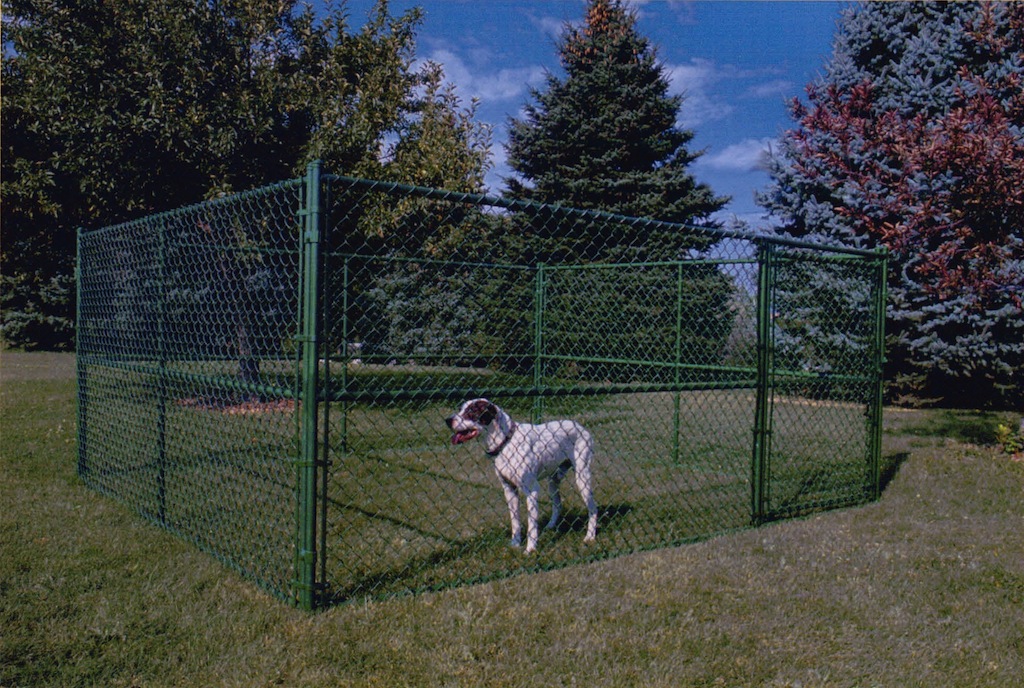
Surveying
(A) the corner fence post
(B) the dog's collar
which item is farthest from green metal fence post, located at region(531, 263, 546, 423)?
(A) the corner fence post

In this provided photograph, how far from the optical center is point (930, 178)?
7.93m

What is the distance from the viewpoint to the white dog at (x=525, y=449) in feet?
13.1

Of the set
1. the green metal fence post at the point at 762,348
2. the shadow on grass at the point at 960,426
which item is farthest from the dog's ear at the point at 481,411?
the shadow on grass at the point at 960,426

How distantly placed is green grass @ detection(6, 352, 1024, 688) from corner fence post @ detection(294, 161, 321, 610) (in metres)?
0.19

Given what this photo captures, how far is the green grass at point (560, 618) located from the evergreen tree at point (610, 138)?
10930 millimetres

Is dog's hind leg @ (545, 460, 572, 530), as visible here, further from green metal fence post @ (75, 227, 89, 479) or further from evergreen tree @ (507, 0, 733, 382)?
evergreen tree @ (507, 0, 733, 382)

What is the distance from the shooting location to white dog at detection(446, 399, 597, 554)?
13.1 ft

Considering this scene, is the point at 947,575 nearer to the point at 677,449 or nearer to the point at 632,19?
the point at 677,449

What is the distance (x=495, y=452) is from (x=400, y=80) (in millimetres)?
6849

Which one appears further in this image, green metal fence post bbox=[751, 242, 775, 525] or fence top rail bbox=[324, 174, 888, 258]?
green metal fence post bbox=[751, 242, 775, 525]

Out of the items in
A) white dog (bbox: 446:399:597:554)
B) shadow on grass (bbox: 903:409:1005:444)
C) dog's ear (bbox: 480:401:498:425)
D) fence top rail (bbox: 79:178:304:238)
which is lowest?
shadow on grass (bbox: 903:409:1005:444)

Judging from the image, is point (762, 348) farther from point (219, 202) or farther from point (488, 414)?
point (219, 202)

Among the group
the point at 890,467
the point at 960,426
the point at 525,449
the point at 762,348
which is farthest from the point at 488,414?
the point at 960,426

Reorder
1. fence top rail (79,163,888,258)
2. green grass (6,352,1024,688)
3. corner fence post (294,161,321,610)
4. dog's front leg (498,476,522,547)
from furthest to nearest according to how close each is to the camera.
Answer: dog's front leg (498,476,522,547) → fence top rail (79,163,888,258) → corner fence post (294,161,321,610) → green grass (6,352,1024,688)
